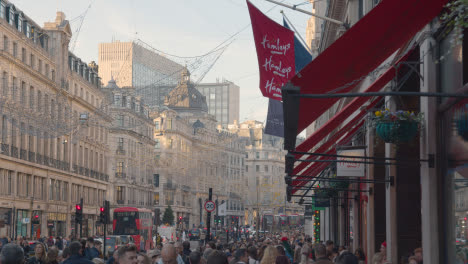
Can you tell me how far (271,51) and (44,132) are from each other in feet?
115

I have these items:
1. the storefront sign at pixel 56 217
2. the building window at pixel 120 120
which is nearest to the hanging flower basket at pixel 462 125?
the storefront sign at pixel 56 217

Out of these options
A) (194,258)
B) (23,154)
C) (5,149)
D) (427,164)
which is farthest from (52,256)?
(23,154)

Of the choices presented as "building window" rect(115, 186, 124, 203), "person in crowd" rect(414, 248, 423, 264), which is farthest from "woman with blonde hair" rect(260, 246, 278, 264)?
"building window" rect(115, 186, 124, 203)

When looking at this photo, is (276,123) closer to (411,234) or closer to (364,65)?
(411,234)

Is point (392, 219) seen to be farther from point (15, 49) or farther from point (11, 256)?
point (15, 49)

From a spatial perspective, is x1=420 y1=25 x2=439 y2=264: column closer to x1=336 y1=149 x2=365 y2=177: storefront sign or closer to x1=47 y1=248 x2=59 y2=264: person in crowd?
x1=336 y1=149 x2=365 y2=177: storefront sign

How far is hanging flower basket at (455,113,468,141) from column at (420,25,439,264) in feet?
3.19

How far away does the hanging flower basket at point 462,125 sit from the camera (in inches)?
321

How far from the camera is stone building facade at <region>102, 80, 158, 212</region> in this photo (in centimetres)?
8244

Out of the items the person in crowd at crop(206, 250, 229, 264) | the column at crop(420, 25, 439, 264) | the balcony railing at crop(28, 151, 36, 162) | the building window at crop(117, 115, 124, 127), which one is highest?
the building window at crop(117, 115, 124, 127)

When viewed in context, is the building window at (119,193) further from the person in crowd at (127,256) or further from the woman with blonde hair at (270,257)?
the person in crowd at (127,256)

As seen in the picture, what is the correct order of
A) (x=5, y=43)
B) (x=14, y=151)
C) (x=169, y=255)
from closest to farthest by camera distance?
(x=169, y=255) < (x=5, y=43) < (x=14, y=151)

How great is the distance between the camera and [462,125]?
8.30 m

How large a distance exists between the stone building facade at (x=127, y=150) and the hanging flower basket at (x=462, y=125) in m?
71.3
